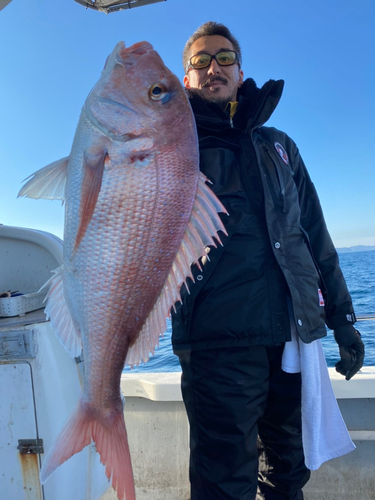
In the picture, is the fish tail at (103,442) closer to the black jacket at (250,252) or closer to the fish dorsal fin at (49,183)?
the black jacket at (250,252)

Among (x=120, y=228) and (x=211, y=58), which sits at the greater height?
(x=211, y=58)

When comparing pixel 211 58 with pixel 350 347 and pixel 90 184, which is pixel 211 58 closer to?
pixel 90 184

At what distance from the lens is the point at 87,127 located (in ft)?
4.18

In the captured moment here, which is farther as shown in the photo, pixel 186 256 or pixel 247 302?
pixel 247 302

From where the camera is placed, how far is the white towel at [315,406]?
1912 millimetres

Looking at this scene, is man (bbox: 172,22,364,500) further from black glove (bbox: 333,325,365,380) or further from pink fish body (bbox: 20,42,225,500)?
pink fish body (bbox: 20,42,225,500)

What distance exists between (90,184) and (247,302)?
0.97m

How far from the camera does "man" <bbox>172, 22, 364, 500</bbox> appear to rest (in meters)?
1.77

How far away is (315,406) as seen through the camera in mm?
1908


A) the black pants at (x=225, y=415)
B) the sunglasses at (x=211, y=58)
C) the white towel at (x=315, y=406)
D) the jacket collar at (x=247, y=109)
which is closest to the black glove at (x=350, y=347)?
the white towel at (x=315, y=406)

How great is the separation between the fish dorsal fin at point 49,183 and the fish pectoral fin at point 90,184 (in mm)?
115

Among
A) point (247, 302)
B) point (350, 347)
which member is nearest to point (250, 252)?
point (247, 302)

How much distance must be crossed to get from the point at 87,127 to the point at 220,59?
3.95 ft

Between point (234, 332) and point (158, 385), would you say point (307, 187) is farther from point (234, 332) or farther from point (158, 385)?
point (158, 385)
